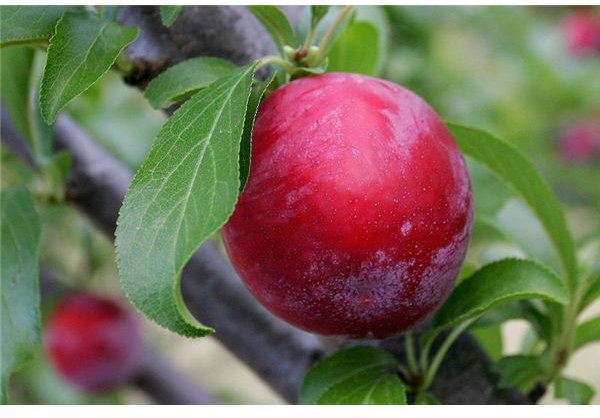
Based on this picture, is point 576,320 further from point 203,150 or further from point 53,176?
point 53,176

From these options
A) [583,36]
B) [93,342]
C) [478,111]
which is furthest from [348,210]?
[583,36]

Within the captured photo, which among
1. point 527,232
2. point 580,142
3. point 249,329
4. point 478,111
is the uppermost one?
point 527,232

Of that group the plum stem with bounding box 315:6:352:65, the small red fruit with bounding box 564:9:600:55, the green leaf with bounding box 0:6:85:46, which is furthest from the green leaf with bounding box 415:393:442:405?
the small red fruit with bounding box 564:9:600:55

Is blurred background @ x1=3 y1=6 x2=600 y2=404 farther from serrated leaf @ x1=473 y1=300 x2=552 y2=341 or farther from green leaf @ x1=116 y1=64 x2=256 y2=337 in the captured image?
green leaf @ x1=116 y1=64 x2=256 y2=337

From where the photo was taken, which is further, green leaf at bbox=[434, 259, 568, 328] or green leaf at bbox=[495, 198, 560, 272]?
green leaf at bbox=[495, 198, 560, 272]

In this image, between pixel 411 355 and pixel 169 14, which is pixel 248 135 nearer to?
pixel 169 14

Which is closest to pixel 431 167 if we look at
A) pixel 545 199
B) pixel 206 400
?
pixel 545 199

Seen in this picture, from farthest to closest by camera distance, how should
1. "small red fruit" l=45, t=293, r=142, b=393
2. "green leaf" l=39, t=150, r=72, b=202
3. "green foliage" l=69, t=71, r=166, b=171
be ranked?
1. "small red fruit" l=45, t=293, r=142, b=393
2. "green foliage" l=69, t=71, r=166, b=171
3. "green leaf" l=39, t=150, r=72, b=202

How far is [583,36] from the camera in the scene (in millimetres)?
2311

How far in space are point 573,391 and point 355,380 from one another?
0.19 metres

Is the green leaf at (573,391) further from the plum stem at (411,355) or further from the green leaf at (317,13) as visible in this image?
the green leaf at (317,13)

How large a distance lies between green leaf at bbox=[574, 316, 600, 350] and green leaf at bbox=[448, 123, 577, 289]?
0.14ft

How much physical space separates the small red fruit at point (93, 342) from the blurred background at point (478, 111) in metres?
0.07

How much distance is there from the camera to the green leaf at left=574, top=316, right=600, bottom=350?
2.22ft
